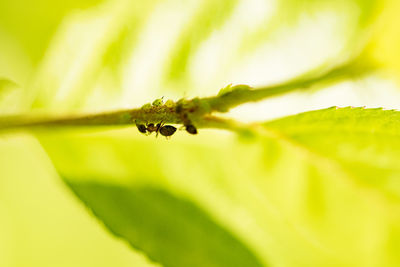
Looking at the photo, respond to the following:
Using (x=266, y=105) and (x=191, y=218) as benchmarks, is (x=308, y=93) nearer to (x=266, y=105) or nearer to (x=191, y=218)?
(x=266, y=105)

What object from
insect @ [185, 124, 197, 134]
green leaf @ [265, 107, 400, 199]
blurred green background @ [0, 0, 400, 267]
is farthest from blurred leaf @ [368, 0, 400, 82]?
insect @ [185, 124, 197, 134]

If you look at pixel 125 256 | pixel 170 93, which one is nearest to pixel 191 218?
pixel 170 93

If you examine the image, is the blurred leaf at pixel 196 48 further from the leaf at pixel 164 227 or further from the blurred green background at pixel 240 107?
the leaf at pixel 164 227

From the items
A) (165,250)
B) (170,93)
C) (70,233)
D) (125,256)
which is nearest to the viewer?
(165,250)

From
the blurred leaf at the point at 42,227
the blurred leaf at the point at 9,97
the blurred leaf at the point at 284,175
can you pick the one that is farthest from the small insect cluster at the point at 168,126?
the blurred leaf at the point at 42,227

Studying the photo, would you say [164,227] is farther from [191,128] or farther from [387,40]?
[387,40]

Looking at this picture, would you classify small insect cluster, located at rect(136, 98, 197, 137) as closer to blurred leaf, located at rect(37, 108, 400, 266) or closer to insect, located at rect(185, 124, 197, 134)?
insect, located at rect(185, 124, 197, 134)

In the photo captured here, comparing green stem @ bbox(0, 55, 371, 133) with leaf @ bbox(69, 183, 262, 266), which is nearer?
green stem @ bbox(0, 55, 371, 133)
